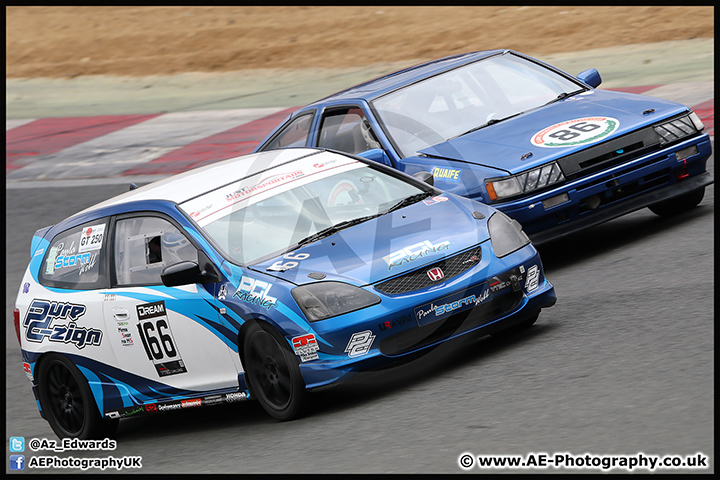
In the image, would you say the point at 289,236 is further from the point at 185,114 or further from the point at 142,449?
the point at 185,114

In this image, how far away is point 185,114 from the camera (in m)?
17.4

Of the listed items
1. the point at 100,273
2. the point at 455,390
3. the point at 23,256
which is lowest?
the point at 23,256

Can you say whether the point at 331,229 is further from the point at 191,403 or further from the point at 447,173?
the point at 447,173

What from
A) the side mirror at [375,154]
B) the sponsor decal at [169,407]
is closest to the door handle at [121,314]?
the sponsor decal at [169,407]

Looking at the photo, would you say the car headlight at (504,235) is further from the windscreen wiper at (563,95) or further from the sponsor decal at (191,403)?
the windscreen wiper at (563,95)

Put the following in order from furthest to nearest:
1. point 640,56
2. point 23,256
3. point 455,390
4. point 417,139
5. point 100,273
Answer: point 640,56, point 23,256, point 417,139, point 100,273, point 455,390

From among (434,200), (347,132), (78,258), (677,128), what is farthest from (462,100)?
(78,258)

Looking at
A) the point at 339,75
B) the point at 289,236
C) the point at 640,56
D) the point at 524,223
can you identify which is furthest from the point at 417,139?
the point at 339,75

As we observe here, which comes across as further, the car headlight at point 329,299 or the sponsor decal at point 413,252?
the sponsor decal at point 413,252

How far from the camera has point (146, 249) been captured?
6.80 m

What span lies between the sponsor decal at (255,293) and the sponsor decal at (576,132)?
9.44ft

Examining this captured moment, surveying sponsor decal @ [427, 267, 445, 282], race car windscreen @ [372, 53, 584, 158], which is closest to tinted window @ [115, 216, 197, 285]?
sponsor decal @ [427, 267, 445, 282]

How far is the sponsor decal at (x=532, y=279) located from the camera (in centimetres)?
643

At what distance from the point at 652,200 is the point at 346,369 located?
334 centimetres
